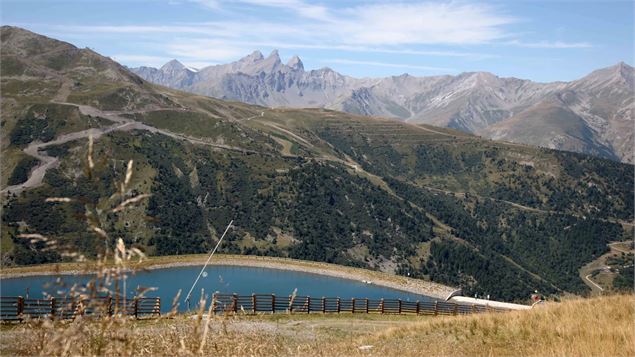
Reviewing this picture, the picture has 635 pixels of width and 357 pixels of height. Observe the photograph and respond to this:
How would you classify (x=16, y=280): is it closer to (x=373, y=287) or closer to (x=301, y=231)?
(x=373, y=287)

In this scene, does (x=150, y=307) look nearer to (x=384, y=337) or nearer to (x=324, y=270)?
(x=384, y=337)

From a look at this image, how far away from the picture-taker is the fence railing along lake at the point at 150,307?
144 inches

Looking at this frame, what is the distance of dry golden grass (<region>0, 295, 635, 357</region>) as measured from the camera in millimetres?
3859

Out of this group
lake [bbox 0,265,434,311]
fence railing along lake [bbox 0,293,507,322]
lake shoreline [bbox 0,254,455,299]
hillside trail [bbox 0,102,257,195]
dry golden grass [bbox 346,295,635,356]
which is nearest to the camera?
fence railing along lake [bbox 0,293,507,322]

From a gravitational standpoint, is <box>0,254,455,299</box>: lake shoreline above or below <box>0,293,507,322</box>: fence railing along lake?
A: below

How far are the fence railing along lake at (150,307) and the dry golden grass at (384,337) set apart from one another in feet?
0.44

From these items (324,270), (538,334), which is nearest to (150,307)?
(538,334)

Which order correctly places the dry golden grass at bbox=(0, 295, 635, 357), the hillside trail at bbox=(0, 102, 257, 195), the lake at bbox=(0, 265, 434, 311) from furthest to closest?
the hillside trail at bbox=(0, 102, 257, 195)
the lake at bbox=(0, 265, 434, 311)
the dry golden grass at bbox=(0, 295, 635, 357)

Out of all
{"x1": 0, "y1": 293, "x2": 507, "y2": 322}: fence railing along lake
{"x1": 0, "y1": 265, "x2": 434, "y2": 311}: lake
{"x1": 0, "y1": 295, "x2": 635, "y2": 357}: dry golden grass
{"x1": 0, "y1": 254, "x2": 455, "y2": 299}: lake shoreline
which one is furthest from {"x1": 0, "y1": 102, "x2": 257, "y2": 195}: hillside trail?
{"x1": 0, "y1": 295, "x2": 635, "y2": 357}: dry golden grass

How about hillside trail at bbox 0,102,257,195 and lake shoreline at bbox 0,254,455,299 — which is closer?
lake shoreline at bbox 0,254,455,299

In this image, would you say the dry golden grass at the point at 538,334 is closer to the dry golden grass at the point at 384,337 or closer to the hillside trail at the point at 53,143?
the dry golden grass at the point at 384,337

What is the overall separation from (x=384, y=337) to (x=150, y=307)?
79.4ft

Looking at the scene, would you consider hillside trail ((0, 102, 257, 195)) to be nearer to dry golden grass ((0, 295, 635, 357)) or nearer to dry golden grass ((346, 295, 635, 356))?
dry golden grass ((346, 295, 635, 356))

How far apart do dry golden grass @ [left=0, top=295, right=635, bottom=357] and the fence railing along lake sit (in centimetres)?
13
